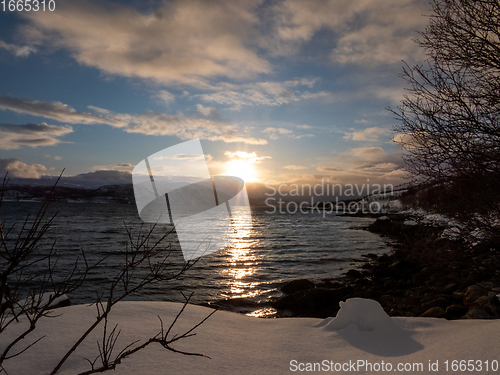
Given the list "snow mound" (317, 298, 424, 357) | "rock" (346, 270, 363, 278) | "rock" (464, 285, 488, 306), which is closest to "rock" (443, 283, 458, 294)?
"rock" (464, 285, 488, 306)

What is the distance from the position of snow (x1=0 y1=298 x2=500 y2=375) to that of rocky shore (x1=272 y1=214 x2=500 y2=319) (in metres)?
2.19

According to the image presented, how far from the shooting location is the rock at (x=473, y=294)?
859 centimetres

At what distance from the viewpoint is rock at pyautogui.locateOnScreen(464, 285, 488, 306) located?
859 cm

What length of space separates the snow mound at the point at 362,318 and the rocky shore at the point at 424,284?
280 cm

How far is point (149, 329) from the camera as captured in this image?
5.64 metres

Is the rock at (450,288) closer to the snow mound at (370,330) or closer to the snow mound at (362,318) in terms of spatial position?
the snow mound at (370,330)

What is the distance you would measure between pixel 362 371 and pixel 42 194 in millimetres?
4376

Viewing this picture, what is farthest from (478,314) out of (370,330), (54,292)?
(54,292)

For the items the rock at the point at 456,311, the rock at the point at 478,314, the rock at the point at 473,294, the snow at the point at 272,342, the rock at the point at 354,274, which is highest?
the snow at the point at 272,342

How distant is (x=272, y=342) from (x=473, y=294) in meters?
7.21

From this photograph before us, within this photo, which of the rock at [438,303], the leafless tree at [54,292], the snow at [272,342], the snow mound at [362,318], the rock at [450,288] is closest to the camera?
the leafless tree at [54,292]

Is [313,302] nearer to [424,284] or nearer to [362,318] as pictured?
[362,318]

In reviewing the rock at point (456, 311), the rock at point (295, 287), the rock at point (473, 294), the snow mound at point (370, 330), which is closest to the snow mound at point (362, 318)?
the snow mound at point (370, 330)

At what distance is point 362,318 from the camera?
217 inches
